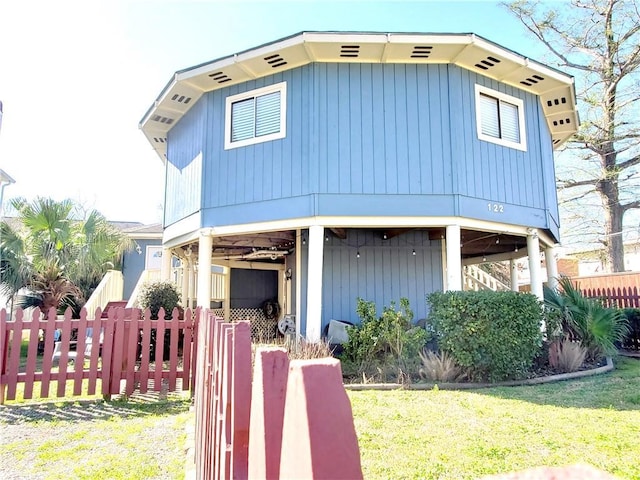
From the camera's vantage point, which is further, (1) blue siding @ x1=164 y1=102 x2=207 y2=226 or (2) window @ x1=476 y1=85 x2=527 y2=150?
(1) blue siding @ x1=164 y1=102 x2=207 y2=226

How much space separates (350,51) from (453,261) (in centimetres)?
461

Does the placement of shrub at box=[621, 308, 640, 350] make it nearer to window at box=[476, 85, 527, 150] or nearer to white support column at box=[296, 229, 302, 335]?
window at box=[476, 85, 527, 150]

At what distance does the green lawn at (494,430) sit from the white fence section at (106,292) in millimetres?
9324

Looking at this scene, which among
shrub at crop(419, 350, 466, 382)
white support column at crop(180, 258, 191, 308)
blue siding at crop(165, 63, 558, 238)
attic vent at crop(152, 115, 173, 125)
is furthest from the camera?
white support column at crop(180, 258, 191, 308)

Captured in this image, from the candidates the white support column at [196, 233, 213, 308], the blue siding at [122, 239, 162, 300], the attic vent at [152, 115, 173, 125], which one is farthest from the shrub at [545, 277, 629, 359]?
the blue siding at [122, 239, 162, 300]

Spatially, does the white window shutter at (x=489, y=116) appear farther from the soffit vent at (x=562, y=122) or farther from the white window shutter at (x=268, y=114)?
the white window shutter at (x=268, y=114)

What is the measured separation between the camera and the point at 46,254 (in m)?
11.9

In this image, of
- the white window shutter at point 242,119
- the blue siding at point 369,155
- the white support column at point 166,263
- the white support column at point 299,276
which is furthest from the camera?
the white support column at point 166,263

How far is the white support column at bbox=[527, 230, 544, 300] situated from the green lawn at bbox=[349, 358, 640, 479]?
3.48 meters

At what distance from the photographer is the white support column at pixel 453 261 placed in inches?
314

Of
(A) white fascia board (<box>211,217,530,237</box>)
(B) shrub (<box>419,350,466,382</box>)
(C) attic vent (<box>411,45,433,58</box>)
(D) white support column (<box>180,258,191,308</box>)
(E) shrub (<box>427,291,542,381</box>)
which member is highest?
(C) attic vent (<box>411,45,433,58</box>)

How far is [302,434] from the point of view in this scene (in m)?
0.84

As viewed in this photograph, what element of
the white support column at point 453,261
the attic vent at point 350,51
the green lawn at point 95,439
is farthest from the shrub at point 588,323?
the green lawn at point 95,439

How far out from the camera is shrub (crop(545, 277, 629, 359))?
331 inches
